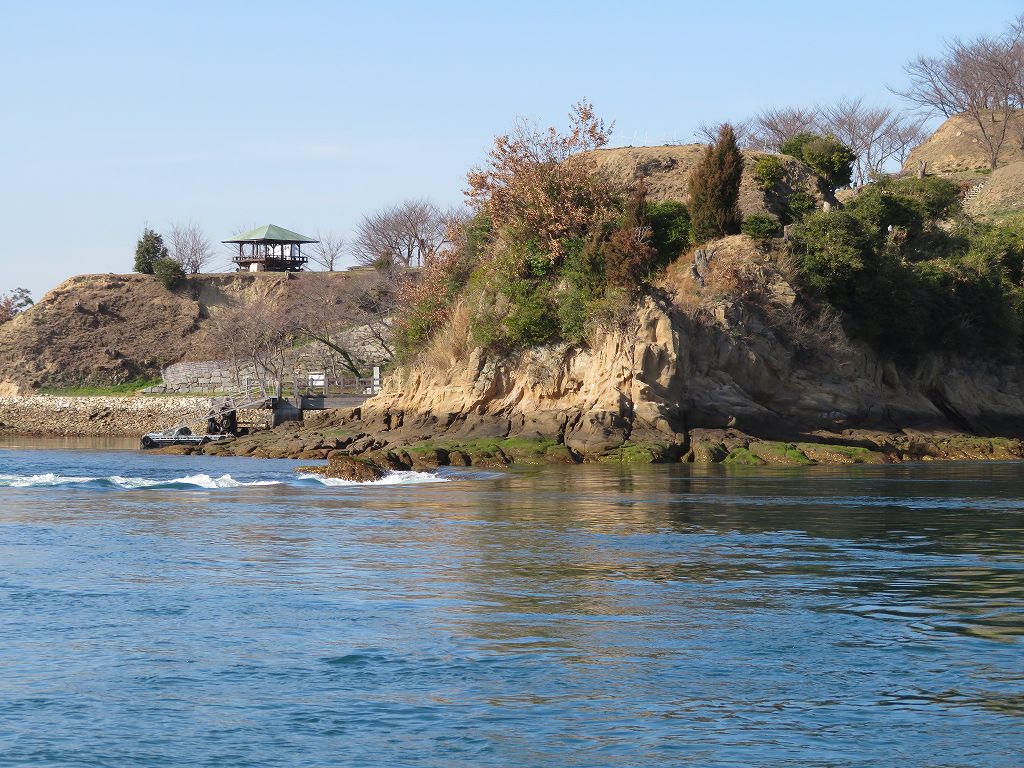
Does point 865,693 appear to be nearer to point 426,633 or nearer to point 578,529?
point 426,633

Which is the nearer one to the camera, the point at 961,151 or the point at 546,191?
the point at 546,191

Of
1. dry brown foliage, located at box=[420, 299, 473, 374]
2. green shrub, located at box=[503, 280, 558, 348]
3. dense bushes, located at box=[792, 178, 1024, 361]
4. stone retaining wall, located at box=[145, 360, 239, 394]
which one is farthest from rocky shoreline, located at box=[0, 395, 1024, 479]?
stone retaining wall, located at box=[145, 360, 239, 394]

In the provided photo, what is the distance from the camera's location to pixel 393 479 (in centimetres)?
3127

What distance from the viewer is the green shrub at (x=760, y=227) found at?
150 feet

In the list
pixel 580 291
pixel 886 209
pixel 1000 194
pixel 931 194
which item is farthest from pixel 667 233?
pixel 1000 194

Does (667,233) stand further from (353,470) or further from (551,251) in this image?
(353,470)

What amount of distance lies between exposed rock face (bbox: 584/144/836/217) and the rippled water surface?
29909 mm

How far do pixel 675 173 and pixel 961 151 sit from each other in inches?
1878

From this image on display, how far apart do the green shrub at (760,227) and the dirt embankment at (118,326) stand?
4630 centimetres

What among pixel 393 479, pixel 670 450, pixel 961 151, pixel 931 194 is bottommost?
pixel 393 479

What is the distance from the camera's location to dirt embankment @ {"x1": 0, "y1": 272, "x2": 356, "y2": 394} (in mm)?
82438

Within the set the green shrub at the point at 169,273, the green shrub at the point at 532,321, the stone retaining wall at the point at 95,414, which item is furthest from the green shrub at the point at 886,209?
the green shrub at the point at 169,273

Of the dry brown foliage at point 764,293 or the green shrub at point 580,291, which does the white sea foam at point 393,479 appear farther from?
the dry brown foliage at point 764,293

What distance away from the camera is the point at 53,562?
16500 millimetres
